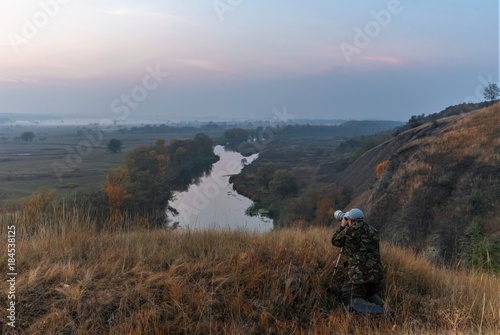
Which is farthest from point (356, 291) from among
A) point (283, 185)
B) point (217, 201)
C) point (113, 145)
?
point (113, 145)

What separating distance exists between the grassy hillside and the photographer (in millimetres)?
282

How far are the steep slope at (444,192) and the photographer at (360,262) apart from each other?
13.1m

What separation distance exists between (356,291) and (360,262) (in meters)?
0.42

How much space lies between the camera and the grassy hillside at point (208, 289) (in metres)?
3.89

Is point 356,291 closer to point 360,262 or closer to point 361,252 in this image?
point 360,262

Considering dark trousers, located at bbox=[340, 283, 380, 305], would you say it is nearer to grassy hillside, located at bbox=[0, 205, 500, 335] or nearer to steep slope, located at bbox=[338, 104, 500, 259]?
grassy hillside, located at bbox=[0, 205, 500, 335]

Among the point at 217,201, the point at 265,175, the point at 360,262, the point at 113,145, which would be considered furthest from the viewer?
the point at 113,145

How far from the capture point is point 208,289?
4.58 m

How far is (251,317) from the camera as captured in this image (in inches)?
167

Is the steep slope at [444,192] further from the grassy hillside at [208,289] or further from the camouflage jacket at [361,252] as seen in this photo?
the camouflage jacket at [361,252]

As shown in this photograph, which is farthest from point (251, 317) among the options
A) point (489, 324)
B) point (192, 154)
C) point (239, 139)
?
point (239, 139)

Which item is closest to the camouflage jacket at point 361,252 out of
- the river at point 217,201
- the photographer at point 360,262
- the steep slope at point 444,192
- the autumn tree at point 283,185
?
the photographer at point 360,262

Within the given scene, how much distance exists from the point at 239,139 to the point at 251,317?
493 feet

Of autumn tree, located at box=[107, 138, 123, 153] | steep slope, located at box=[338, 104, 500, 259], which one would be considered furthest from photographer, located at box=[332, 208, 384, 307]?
autumn tree, located at box=[107, 138, 123, 153]
